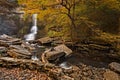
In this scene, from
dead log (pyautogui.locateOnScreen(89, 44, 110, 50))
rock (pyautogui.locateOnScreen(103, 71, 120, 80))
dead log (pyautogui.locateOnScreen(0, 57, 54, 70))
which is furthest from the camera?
dead log (pyautogui.locateOnScreen(89, 44, 110, 50))

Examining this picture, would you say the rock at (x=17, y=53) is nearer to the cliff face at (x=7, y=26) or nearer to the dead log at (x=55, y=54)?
the dead log at (x=55, y=54)

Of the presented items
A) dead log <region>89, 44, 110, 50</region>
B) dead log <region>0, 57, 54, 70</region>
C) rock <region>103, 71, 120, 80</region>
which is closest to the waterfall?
dead log <region>89, 44, 110, 50</region>

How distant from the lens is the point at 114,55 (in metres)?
13.9

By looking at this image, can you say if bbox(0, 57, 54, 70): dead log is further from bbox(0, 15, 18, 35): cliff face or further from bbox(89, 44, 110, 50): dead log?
bbox(0, 15, 18, 35): cliff face

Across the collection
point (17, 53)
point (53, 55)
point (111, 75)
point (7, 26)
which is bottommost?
point (111, 75)

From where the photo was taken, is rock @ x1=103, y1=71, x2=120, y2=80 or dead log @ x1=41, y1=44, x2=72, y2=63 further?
dead log @ x1=41, y1=44, x2=72, y2=63

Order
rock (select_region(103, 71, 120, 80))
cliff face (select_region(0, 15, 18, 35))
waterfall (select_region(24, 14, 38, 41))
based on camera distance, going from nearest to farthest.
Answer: rock (select_region(103, 71, 120, 80)) < waterfall (select_region(24, 14, 38, 41)) < cliff face (select_region(0, 15, 18, 35))

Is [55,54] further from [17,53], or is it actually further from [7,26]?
[7,26]

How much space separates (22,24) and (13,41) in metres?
6.95

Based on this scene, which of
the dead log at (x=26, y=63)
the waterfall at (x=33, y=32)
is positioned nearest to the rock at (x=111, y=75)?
the dead log at (x=26, y=63)

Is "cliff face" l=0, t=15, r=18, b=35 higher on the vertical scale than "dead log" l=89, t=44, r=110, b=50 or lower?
higher

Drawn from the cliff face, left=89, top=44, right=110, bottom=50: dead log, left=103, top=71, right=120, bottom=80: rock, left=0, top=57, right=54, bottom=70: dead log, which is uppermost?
the cliff face

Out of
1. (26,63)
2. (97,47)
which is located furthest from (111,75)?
(97,47)

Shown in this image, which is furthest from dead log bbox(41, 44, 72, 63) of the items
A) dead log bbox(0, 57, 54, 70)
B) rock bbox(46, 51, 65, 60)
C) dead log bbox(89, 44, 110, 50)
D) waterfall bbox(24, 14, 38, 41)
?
waterfall bbox(24, 14, 38, 41)
